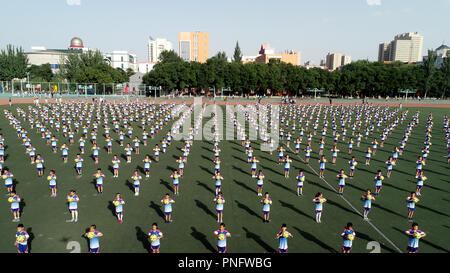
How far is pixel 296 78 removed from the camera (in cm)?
8581

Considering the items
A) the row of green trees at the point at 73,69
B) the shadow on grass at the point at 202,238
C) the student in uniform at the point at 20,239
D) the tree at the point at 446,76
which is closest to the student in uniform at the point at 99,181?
the student in uniform at the point at 20,239

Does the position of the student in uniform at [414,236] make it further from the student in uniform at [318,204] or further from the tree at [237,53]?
the tree at [237,53]

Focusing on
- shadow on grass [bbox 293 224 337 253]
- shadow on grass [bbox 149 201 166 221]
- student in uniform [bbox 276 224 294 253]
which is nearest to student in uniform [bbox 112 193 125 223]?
shadow on grass [bbox 149 201 166 221]

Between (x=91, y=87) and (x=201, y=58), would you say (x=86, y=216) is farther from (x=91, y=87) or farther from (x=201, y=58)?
(x=201, y=58)

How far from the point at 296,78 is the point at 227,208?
7909 cm

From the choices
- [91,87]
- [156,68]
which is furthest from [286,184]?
[156,68]

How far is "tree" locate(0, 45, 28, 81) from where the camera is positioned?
232 feet

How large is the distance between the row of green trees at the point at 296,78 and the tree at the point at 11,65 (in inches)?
1218

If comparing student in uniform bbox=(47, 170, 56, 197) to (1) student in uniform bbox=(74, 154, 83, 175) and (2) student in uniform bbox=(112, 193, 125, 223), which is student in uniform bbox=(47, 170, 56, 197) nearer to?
(1) student in uniform bbox=(74, 154, 83, 175)

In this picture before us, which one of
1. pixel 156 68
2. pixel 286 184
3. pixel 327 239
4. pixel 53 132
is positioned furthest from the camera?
pixel 156 68

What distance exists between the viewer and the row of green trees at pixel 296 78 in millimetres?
79375

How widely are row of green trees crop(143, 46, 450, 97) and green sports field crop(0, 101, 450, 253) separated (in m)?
61.0
